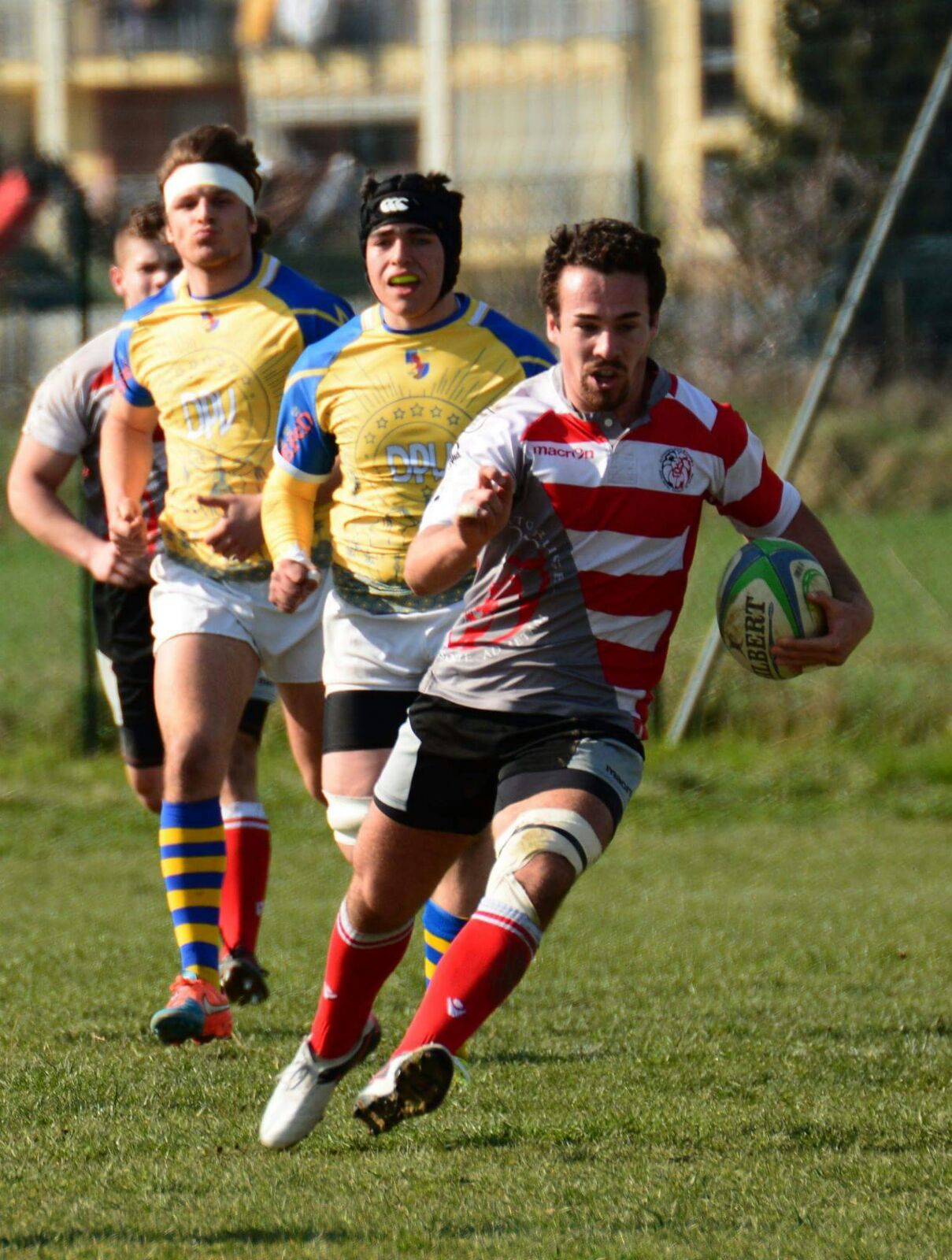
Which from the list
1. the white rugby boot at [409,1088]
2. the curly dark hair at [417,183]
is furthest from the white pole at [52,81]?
the white rugby boot at [409,1088]

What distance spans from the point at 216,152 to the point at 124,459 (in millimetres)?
957

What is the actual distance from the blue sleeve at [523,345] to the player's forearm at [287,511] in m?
0.64

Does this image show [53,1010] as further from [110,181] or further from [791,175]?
[110,181]

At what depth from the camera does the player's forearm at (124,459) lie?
230 inches

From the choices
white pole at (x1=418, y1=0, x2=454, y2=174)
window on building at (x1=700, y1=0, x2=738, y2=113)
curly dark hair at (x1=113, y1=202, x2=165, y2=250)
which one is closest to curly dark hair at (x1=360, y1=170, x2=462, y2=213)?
curly dark hair at (x1=113, y1=202, x2=165, y2=250)

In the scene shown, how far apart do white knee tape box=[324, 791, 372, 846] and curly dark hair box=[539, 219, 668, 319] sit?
1441mm

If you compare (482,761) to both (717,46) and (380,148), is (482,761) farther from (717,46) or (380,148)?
(717,46)

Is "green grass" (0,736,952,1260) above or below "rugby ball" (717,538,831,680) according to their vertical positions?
below

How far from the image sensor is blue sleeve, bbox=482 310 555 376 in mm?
5180

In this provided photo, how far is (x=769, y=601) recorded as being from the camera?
4207mm

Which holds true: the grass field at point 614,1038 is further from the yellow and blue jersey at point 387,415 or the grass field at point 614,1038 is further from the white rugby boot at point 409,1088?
the yellow and blue jersey at point 387,415

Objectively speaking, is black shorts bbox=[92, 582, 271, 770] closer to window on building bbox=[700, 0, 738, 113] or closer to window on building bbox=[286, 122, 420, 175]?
window on building bbox=[286, 122, 420, 175]

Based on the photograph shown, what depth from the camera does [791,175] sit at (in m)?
11.3

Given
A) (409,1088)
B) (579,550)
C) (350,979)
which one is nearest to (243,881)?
(350,979)
